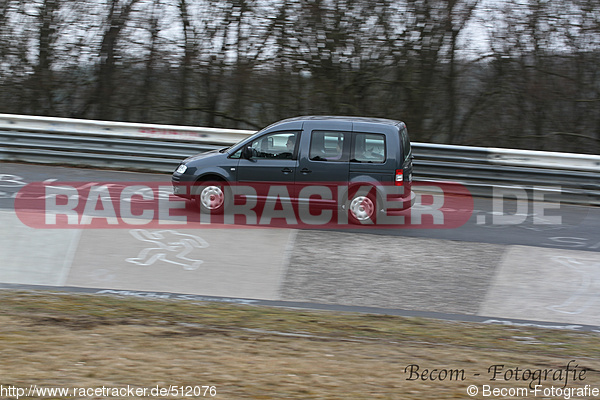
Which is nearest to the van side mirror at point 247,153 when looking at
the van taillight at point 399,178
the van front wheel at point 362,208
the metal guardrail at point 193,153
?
the van front wheel at point 362,208

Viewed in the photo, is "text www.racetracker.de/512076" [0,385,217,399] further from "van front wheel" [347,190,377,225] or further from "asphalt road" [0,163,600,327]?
"van front wheel" [347,190,377,225]

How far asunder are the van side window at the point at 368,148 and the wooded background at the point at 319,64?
7381 millimetres

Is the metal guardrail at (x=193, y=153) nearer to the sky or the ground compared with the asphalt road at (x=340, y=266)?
nearer to the sky

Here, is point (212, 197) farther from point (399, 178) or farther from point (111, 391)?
point (111, 391)

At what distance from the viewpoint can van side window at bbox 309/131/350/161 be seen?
10992 mm

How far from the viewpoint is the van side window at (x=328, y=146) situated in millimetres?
10992

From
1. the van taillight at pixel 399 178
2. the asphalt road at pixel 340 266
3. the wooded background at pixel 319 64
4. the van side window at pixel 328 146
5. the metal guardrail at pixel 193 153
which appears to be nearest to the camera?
the asphalt road at pixel 340 266

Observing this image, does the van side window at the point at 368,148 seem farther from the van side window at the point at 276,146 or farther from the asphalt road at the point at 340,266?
the asphalt road at the point at 340,266

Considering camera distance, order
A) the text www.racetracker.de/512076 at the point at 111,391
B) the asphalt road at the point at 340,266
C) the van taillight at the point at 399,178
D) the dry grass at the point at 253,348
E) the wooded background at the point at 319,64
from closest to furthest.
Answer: the text www.racetracker.de/512076 at the point at 111,391
the dry grass at the point at 253,348
the asphalt road at the point at 340,266
the van taillight at the point at 399,178
the wooded background at the point at 319,64

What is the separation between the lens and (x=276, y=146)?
11.2m

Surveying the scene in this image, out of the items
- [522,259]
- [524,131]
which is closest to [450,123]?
[524,131]

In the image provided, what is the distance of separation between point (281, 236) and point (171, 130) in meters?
5.58

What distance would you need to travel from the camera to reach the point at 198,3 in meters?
18.6

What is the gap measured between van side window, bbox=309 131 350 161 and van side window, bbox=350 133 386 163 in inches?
6.7
